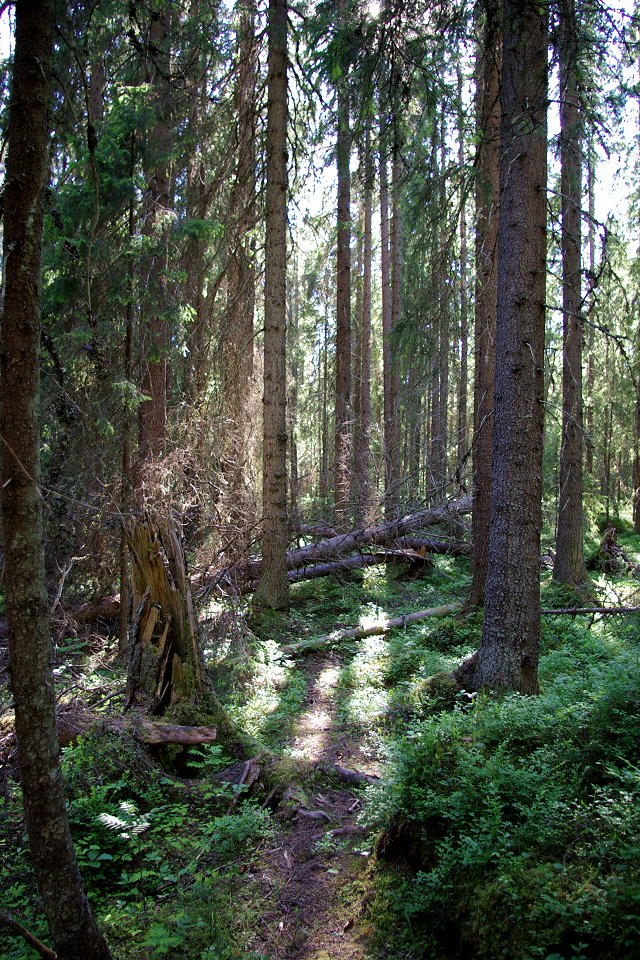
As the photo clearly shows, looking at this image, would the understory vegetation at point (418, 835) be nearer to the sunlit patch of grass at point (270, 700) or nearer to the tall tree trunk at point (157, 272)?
the sunlit patch of grass at point (270, 700)

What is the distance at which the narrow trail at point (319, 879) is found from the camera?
10.6 ft

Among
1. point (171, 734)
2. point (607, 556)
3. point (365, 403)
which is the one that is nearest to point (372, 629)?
point (171, 734)

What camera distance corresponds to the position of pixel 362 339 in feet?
76.7

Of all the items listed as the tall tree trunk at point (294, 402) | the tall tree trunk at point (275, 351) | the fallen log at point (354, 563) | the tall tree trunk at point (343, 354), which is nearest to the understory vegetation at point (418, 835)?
the tall tree trunk at point (275, 351)

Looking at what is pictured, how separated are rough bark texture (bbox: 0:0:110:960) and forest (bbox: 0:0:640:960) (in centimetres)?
1

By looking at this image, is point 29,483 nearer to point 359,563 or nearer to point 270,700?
point 270,700

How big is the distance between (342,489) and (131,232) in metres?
8.98

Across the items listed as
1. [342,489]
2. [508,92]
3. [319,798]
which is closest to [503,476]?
[319,798]

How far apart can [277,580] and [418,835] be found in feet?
22.2

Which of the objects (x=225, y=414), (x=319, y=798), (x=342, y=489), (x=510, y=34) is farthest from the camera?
(x=342, y=489)

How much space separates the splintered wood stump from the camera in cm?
552

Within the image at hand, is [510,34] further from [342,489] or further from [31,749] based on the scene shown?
[342,489]

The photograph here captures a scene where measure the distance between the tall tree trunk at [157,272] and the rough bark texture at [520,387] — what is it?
5.30 m

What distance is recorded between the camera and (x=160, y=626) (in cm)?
570
